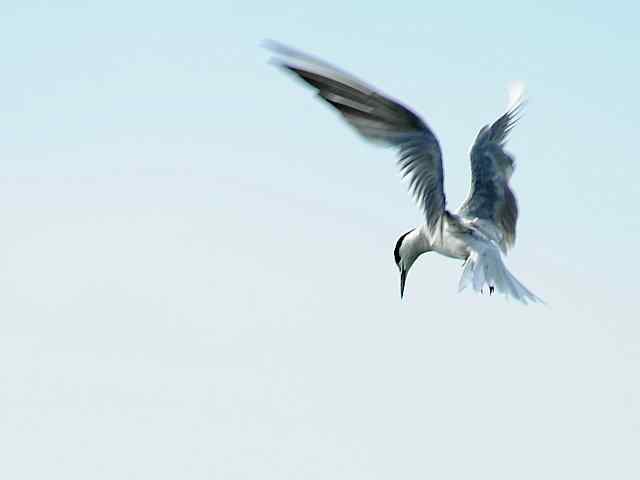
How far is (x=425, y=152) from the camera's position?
5.95 metres

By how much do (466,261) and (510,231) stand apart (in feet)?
2.93

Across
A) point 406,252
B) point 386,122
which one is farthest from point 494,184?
point 386,122

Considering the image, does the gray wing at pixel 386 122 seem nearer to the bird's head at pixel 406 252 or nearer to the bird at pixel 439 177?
the bird at pixel 439 177

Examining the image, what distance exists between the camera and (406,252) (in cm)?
721

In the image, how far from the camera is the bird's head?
7.04m

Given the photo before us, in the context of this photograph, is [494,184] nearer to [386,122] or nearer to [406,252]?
[406,252]

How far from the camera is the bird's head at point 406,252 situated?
7035mm

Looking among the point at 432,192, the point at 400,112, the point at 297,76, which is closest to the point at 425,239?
the point at 432,192

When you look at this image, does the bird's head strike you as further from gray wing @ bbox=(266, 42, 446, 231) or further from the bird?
gray wing @ bbox=(266, 42, 446, 231)

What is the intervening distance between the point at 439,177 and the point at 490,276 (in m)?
0.56

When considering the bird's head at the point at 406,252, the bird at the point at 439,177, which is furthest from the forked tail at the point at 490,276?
the bird's head at the point at 406,252

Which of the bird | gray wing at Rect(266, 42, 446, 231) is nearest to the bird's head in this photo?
the bird

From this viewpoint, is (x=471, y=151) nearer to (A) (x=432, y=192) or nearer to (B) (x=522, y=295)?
(A) (x=432, y=192)

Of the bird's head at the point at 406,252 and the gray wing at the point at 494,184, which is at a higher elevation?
the gray wing at the point at 494,184
